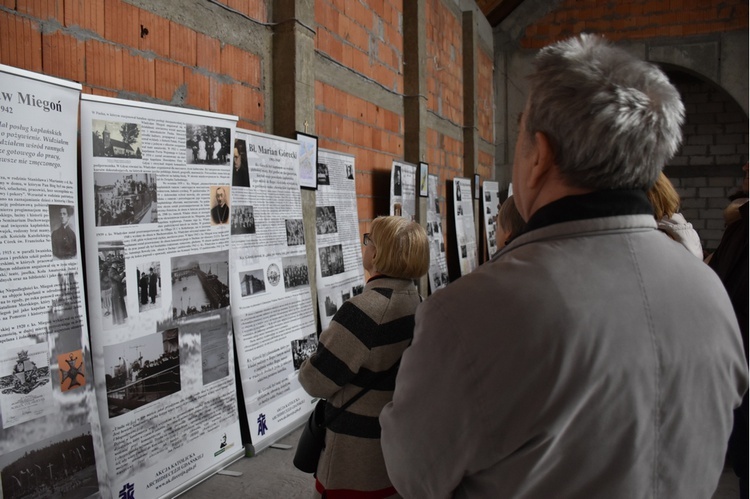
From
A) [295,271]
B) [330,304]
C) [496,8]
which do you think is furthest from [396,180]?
[496,8]

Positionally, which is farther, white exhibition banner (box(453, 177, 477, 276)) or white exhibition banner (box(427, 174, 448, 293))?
white exhibition banner (box(453, 177, 477, 276))

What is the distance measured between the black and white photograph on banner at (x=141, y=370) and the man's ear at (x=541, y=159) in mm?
1622

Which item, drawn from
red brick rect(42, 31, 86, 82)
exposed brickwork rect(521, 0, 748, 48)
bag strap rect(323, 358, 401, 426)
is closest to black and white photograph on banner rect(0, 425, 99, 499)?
bag strap rect(323, 358, 401, 426)

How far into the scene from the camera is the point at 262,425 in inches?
106

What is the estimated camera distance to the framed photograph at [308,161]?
3.21 meters

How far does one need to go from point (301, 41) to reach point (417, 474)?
283cm

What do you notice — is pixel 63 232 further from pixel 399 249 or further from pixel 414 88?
pixel 414 88

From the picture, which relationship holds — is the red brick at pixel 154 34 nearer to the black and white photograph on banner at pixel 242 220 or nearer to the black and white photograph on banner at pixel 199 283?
the black and white photograph on banner at pixel 242 220

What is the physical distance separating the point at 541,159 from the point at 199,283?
179 cm

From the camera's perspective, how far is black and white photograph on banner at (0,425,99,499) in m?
1.59

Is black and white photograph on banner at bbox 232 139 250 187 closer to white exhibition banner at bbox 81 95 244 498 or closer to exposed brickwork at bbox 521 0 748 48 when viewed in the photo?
white exhibition banner at bbox 81 95 244 498

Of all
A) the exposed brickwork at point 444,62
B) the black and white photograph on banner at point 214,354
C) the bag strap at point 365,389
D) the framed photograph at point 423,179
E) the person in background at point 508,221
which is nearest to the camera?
the bag strap at point 365,389

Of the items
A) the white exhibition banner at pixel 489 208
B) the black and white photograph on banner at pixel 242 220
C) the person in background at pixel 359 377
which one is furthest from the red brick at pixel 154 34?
the white exhibition banner at pixel 489 208

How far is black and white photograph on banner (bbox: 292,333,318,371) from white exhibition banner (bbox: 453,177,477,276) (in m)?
3.50
